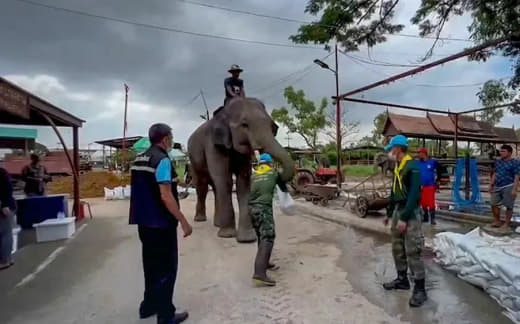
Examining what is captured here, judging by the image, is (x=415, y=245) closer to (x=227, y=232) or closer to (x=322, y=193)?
(x=227, y=232)

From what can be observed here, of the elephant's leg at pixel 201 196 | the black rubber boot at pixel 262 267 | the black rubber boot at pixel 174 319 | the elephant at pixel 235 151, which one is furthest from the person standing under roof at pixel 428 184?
the black rubber boot at pixel 174 319

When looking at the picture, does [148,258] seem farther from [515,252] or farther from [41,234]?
[41,234]

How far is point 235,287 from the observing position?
14.2ft

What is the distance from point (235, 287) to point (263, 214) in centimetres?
87

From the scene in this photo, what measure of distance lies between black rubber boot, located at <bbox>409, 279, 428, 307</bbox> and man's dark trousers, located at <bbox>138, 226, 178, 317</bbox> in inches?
88.3

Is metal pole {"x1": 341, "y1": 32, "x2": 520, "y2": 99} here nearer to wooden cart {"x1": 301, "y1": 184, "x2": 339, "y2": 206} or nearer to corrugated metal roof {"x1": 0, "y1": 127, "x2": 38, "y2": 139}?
wooden cart {"x1": 301, "y1": 184, "x2": 339, "y2": 206}

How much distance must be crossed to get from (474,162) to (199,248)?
23.1 feet

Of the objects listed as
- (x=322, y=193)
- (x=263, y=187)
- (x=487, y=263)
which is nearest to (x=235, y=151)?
(x=263, y=187)

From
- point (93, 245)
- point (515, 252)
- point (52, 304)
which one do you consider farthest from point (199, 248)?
point (515, 252)

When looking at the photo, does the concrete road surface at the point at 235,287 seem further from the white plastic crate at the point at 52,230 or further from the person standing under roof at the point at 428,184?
the person standing under roof at the point at 428,184

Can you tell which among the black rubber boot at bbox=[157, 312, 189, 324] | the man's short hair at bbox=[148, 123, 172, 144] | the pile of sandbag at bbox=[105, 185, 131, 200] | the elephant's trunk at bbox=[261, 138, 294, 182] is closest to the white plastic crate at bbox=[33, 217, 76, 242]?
the elephant's trunk at bbox=[261, 138, 294, 182]

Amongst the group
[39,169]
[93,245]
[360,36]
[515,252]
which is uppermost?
[360,36]

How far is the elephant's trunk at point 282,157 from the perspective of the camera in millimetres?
4898

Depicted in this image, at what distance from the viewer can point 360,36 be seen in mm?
7109
